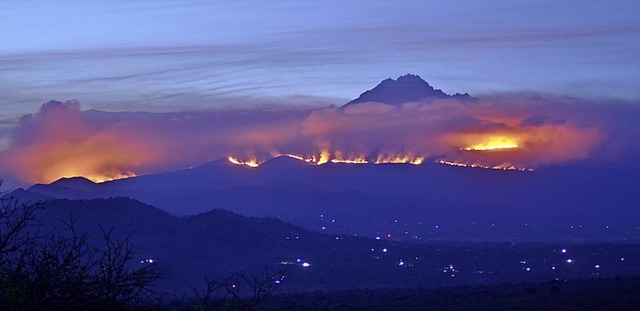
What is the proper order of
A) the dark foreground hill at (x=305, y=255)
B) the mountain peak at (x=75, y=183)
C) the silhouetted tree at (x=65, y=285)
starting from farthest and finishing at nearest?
the mountain peak at (x=75, y=183)
the dark foreground hill at (x=305, y=255)
the silhouetted tree at (x=65, y=285)

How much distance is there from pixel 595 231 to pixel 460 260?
87212 millimetres

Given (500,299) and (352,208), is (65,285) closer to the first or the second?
(500,299)

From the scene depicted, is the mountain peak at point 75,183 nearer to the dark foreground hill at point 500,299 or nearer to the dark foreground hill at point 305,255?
the dark foreground hill at point 305,255

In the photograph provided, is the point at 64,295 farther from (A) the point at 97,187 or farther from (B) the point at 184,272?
(A) the point at 97,187

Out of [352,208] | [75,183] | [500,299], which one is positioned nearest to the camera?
[500,299]

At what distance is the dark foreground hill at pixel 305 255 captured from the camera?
69.6 meters

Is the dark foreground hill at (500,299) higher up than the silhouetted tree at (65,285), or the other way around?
the silhouetted tree at (65,285)

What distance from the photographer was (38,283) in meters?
8.46

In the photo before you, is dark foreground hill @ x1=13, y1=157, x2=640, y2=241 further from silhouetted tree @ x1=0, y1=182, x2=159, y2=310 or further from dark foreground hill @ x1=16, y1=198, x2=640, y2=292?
silhouetted tree @ x1=0, y1=182, x2=159, y2=310

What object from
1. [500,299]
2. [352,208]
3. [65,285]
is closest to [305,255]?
[500,299]

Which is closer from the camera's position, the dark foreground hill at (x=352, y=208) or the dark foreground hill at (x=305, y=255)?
the dark foreground hill at (x=305, y=255)

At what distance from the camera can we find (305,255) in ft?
269

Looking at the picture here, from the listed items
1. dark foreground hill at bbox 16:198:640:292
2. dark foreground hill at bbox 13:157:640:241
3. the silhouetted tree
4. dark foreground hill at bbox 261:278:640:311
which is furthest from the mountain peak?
the silhouetted tree

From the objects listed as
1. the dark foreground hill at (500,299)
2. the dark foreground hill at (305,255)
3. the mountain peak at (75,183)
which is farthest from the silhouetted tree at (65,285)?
the mountain peak at (75,183)
